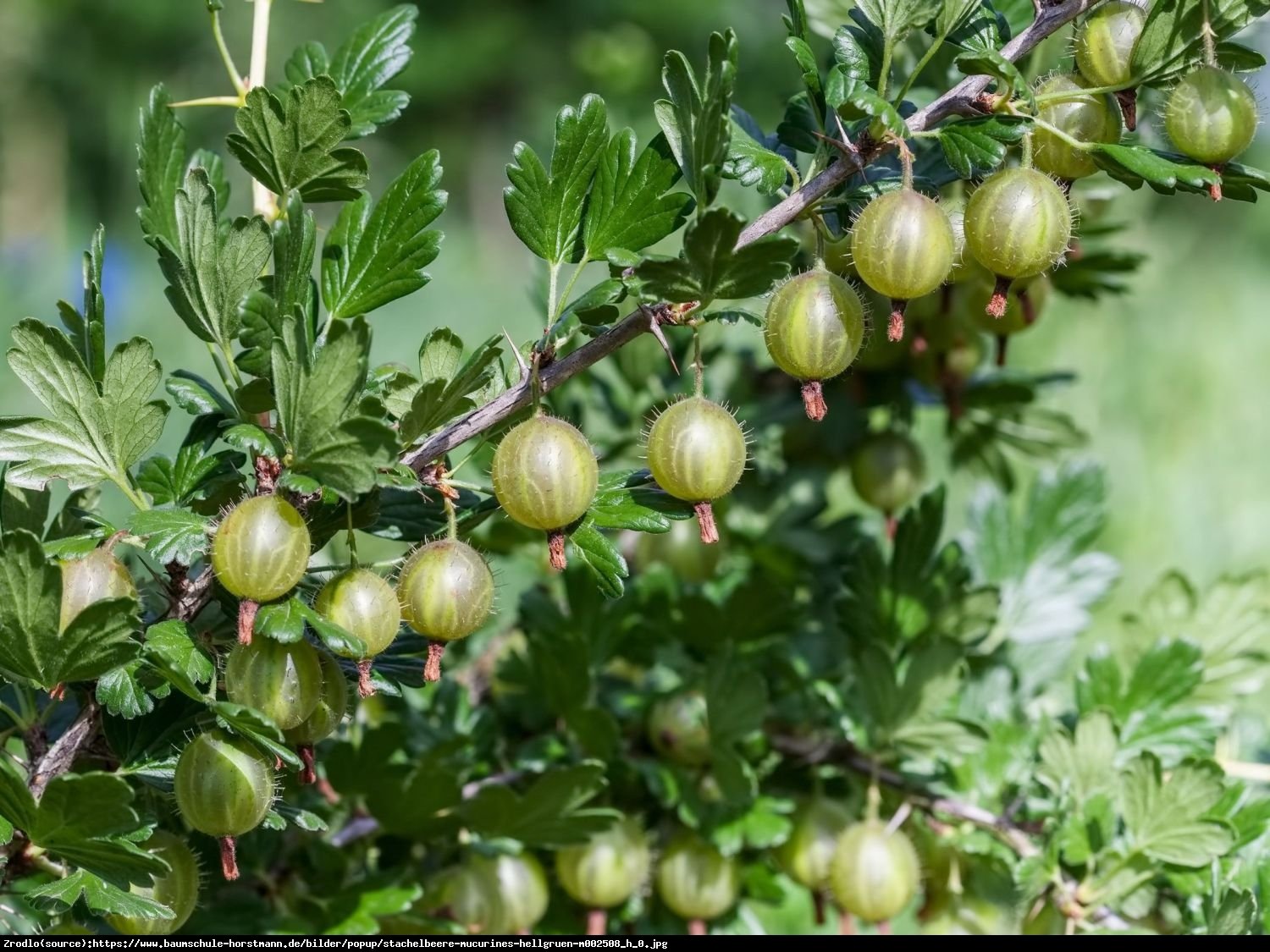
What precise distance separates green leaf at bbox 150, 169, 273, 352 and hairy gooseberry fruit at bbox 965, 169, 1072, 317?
46 centimetres

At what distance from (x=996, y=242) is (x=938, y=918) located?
0.82m

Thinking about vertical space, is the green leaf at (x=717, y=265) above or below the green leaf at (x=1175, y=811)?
above

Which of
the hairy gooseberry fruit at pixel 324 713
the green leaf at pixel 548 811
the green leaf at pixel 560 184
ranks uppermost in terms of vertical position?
the green leaf at pixel 560 184

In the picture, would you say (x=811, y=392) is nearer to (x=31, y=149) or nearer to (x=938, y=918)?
(x=938, y=918)

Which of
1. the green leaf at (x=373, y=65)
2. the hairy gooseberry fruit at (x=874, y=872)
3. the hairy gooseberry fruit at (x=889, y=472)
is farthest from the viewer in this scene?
the hairy gooseberry fruit at (x=889, y=472)

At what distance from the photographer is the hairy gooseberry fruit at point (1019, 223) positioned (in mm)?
824

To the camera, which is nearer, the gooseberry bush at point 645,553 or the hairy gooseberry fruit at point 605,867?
the gooseberry bush at point 645,553

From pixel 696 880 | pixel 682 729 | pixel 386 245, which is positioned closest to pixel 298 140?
pixel 386 245

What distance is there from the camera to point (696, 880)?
1.28 m

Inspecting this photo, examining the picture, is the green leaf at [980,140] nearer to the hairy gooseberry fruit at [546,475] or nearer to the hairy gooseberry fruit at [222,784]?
the hairy gooseberry fruit at [546,475]

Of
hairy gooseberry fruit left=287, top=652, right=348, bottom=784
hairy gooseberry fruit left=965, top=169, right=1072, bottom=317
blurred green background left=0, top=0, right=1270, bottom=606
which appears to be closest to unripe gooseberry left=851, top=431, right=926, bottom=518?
blurred green background left=0, top=0, right=1270, bottom=606

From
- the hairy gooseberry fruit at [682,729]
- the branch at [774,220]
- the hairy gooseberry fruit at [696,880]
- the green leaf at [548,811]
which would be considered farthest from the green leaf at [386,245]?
the hairy gooseberry fruit at [696,880]

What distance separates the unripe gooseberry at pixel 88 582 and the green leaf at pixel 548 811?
41 centimetres

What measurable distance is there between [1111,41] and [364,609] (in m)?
0.59
